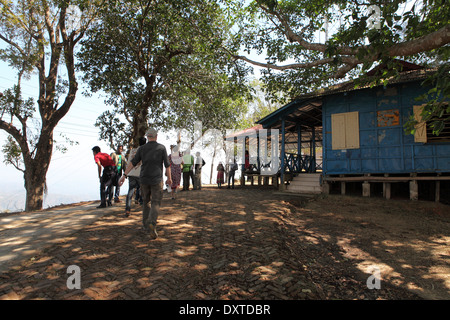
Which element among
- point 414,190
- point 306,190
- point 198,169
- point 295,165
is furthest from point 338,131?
point 198,169

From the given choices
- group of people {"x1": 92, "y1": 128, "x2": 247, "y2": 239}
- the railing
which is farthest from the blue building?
group of people {"x1": 92, "y1": 128, "x2": 247, "y2": 239}

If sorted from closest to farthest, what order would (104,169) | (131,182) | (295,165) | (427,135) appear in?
(131,182) → (104,169) → (427,135) → (295,165)

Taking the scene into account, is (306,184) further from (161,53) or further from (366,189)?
(161,53)

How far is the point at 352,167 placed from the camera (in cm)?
1107

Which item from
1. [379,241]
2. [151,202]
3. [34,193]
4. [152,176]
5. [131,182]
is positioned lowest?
[379,241]

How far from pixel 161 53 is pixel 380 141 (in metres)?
11.1

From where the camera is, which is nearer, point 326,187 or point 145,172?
point 145,172

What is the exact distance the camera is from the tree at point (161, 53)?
34.9ft

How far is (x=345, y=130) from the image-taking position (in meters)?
11.4

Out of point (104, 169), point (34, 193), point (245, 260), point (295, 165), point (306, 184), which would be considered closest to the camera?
point (245, 260)

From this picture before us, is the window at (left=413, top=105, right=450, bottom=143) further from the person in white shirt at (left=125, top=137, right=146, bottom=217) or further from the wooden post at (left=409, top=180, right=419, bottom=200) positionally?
the person in white shirt at (left=125, top=137, right=146, bottom=217)

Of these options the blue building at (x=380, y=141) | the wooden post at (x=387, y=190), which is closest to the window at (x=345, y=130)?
the blue building at (x=380, y=141)

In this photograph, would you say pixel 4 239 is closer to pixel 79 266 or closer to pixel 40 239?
pixel 40 239
